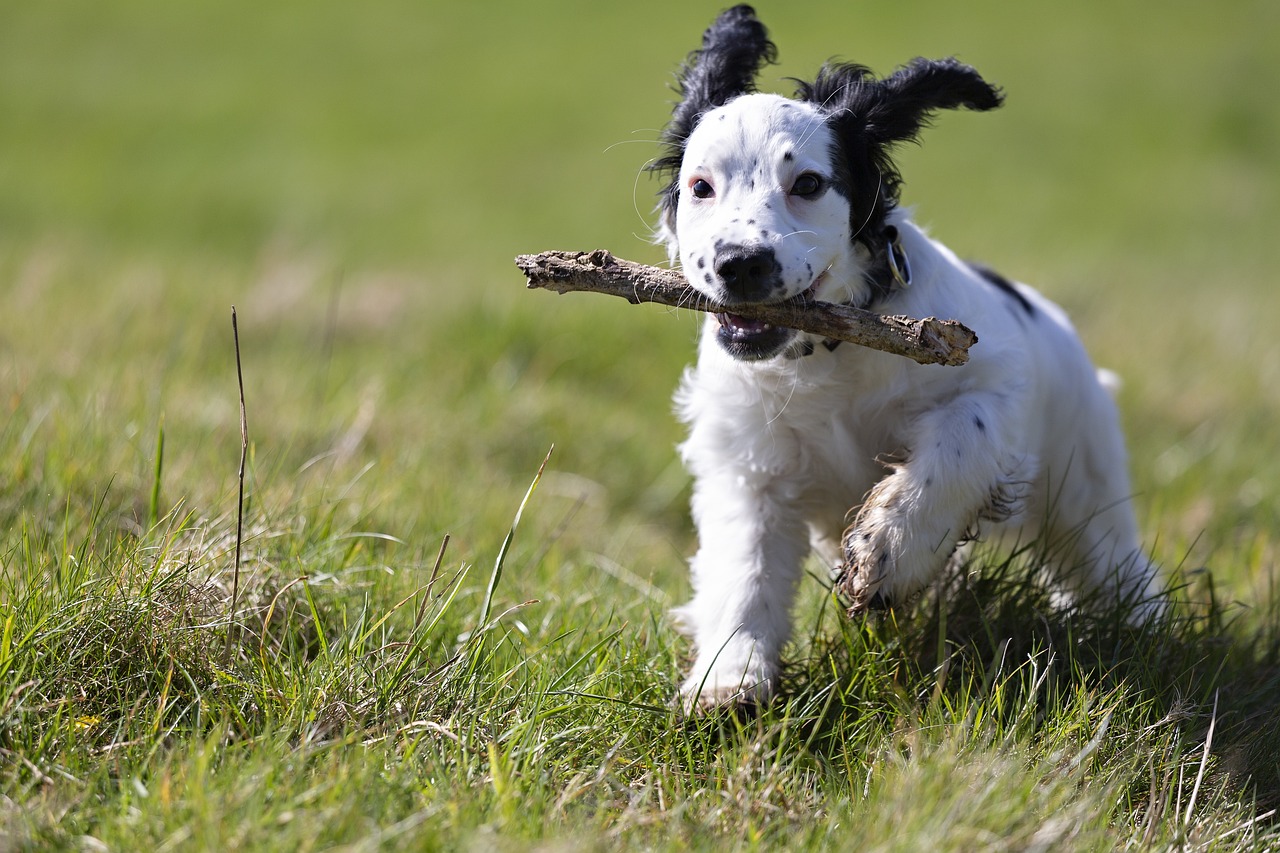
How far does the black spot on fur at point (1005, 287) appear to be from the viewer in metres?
4.62

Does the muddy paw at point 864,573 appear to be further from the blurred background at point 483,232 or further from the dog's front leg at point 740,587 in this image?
the blurred background at point 483,232

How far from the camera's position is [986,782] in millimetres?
2838

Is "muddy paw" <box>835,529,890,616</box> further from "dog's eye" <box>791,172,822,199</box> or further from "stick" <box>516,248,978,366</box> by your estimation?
"dog's eye" <box>791,172,822,199</box>

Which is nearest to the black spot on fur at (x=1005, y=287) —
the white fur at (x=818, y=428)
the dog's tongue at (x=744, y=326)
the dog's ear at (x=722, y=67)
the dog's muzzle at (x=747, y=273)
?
the white fur at (x=818, y=428)

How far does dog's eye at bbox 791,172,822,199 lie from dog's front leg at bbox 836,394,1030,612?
2.53ft

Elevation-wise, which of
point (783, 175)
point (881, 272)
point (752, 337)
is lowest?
point (752, 337)

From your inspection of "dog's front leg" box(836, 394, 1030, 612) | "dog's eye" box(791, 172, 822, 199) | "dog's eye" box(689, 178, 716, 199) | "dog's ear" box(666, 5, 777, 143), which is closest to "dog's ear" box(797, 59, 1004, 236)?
"dog's eye" box(791, 172, 822, 199)

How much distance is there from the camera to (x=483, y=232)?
54.1ft

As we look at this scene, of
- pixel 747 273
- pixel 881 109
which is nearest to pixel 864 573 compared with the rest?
pixel 747 273

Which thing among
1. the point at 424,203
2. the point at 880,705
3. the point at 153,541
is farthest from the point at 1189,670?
the point at 424,203

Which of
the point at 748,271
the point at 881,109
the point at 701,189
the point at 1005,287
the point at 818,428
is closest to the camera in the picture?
the point at 748,271

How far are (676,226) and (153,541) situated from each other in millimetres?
1805

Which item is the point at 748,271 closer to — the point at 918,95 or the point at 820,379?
the point at 820,379

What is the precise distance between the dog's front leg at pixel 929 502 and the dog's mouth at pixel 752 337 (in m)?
0.51
